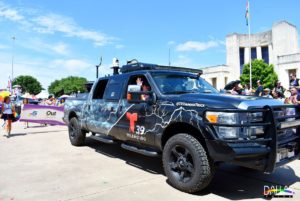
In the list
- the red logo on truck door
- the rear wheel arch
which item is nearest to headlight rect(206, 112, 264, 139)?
the red logo on truck door

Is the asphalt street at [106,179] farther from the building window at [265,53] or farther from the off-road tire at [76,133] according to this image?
the building window at [265,53]

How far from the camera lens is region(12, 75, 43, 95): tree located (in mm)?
101438

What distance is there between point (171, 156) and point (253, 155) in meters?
1.34

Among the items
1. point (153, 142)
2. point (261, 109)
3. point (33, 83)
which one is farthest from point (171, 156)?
point (33, 83)

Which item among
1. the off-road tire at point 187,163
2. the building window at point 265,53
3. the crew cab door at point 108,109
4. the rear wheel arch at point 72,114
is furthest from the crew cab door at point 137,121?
the building window at point 265,53

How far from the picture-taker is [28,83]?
10344 centimetres

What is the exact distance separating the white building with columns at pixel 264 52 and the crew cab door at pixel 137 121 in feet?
206

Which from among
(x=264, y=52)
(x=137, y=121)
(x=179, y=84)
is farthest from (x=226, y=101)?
(x=264, y=52)

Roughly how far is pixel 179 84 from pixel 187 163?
1.69 metres

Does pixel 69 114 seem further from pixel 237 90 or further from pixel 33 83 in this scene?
pixel 33 83

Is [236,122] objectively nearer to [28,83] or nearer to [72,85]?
[72,85]

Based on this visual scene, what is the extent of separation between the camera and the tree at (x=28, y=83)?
101438mm

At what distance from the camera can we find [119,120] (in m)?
5.98

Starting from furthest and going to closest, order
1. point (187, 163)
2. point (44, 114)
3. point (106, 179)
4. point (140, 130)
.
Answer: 1. point (44, 114)
2. point (140, 130)
3. point (106, 179)
4. point (187, 163)
